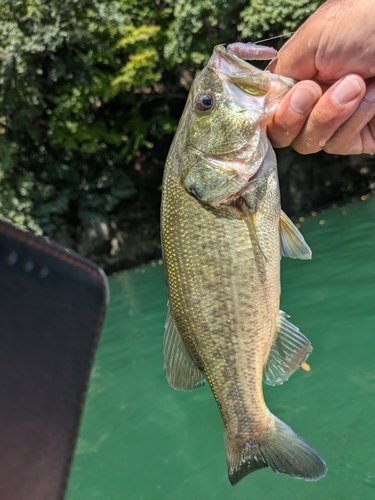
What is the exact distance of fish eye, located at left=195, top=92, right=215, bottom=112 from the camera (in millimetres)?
2074

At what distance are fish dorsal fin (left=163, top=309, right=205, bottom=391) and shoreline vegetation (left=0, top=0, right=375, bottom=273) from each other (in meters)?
13.0

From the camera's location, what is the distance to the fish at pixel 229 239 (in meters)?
2.03

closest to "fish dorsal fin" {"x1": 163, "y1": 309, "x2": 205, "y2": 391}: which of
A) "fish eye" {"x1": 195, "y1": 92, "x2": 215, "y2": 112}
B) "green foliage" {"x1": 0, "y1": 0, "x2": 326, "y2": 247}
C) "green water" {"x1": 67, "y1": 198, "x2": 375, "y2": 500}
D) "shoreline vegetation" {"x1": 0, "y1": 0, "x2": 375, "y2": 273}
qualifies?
"fish eye" {"x1": 195, "y1": 92, "x2": 215, "y2": 112}

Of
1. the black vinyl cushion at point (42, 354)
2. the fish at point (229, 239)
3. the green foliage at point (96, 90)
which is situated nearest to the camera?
the black vinyl cushion at point (42, 354)

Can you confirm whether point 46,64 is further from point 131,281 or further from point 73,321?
point 73,321

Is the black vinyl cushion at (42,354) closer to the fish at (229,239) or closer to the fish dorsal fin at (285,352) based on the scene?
the fish at (229,239)

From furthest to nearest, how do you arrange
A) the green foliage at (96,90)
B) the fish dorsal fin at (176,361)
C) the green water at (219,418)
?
the green foliage at (96,90), the green water at (219,418), the fish dorsal fin at (176,361)

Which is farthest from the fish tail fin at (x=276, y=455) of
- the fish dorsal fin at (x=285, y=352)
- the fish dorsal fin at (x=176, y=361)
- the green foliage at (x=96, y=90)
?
the green foliage at (x=96, y=90)

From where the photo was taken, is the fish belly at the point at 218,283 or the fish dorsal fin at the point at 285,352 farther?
the fish dorsal fin at the point at 285,352

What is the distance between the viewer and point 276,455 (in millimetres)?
2141

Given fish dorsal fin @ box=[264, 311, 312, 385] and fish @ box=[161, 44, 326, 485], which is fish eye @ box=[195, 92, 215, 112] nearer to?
fish @ box=[161, 44, 326, 485]

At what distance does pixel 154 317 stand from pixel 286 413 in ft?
14.1

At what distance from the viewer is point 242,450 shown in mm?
2197

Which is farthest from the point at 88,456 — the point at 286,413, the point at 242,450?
the point at 242,450
